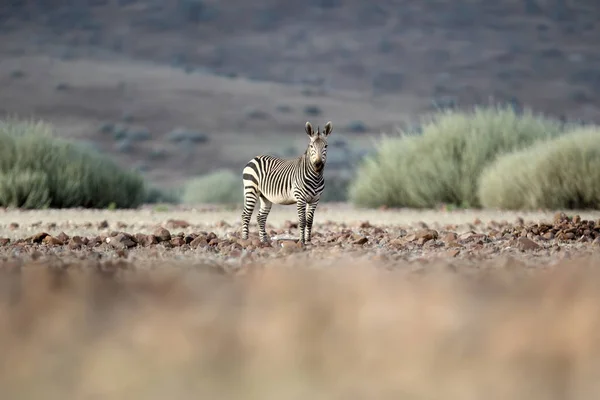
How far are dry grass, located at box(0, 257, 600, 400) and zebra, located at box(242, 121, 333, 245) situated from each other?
A: 2132 mm

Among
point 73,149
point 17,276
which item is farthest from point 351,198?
point 17,276

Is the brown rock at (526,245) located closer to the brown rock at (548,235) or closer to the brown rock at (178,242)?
the brown rock at (548,235)

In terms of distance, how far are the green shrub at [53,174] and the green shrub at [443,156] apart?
3625 millimetres

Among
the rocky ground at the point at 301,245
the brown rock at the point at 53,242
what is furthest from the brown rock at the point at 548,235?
the brown rock at the point at 53,242

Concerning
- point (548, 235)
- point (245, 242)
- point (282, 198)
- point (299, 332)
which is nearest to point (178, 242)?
point (245, 242)

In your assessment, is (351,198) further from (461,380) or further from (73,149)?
(461,380)

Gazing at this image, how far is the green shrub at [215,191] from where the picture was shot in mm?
16172

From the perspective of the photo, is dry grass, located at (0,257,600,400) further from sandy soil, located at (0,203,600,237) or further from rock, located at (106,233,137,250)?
sandy soil, located at (0,203,600,237)

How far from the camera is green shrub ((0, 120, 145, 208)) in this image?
1141 centimetres

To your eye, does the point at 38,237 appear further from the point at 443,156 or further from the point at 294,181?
the point at 443,156

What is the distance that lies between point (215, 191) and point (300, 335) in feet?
46.4

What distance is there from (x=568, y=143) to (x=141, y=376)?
10143mm

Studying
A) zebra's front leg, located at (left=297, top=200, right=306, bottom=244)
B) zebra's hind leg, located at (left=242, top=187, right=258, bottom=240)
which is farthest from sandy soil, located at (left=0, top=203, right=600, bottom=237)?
zebra's front leg, located at (left=297, top=200, right=306, bottom=244)

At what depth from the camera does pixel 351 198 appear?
13.9 m
